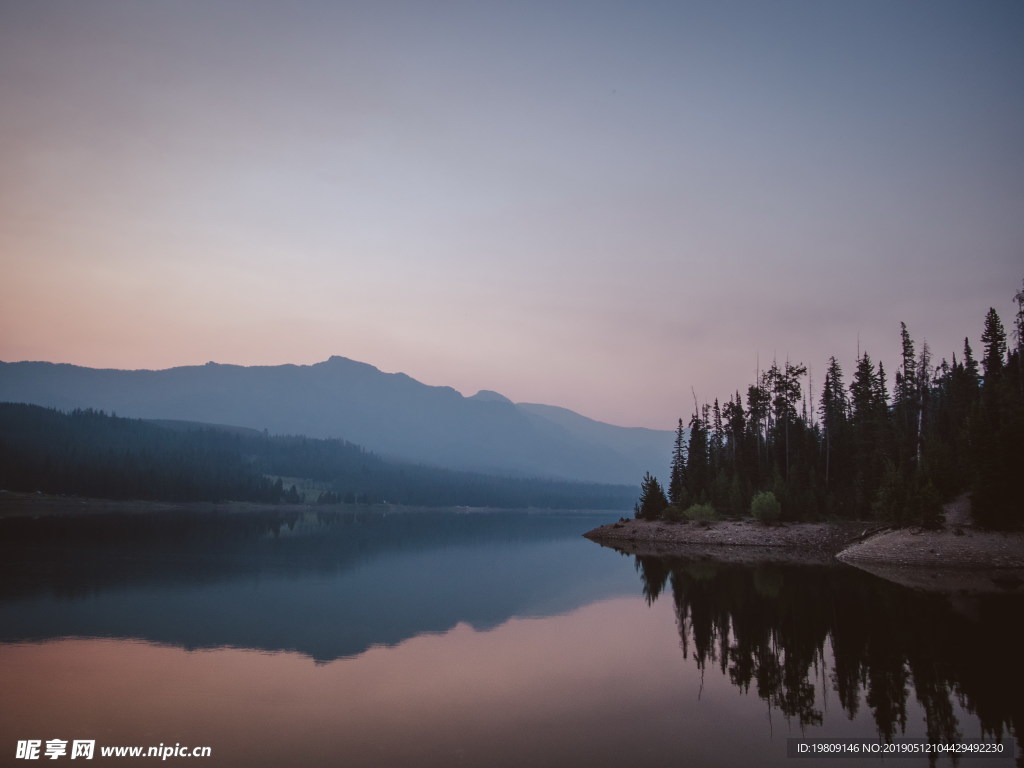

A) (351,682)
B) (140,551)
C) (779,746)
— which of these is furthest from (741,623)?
(140,551)

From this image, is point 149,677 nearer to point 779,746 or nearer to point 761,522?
point 779,746

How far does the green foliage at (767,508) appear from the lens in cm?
8337

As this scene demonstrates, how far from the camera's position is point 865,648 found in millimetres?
26312

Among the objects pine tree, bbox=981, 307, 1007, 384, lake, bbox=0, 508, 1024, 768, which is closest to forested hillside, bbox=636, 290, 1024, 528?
pine tree, bbox=981, 307, 1007, 384

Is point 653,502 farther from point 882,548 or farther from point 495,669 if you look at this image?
point 495,669

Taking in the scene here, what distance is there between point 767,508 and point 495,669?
69518mm

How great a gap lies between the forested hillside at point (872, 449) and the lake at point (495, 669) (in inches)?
840

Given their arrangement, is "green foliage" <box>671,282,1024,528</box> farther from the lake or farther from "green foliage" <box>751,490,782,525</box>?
the lake

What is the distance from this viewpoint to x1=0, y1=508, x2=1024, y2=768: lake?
54.2ft

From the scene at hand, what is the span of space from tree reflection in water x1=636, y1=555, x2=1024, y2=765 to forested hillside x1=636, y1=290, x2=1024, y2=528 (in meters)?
24.0

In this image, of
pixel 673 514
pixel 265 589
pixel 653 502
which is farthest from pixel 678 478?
pixel 265 589

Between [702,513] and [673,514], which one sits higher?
[702,513]

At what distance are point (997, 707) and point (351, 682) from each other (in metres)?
20.9

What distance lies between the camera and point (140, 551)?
207 ft
